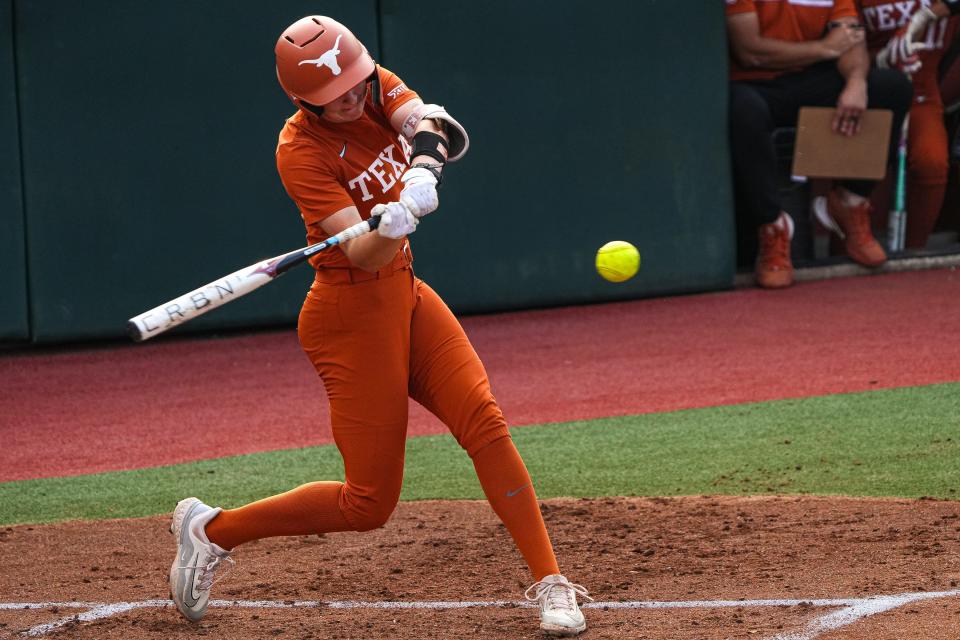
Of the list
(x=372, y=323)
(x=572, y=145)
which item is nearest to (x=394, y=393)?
(x=372, y=323)

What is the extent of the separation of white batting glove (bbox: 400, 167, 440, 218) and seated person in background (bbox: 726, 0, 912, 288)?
646 centimetres

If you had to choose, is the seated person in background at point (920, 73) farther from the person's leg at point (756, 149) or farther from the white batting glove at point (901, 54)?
the person's leg at point (756, 149)

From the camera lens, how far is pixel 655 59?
9992 mm

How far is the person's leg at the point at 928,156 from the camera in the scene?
1047 cm

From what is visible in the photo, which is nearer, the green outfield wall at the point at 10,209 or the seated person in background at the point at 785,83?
the green outfield wall at the point at 10,209

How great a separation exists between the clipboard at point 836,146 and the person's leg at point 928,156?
60 centimetres

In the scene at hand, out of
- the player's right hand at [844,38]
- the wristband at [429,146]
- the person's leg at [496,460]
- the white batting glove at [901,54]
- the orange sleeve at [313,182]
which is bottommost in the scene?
the person's leg at [496,460]

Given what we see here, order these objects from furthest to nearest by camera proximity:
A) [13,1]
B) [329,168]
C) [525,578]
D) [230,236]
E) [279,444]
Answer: [230,236], [13,1], [279,444], [525,578], [329,168]

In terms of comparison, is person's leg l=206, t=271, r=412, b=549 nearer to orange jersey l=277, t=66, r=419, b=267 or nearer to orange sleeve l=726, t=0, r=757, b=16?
orange jersey l=277, t=66, r=419, b=267

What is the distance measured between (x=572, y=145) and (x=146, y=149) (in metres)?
3.05

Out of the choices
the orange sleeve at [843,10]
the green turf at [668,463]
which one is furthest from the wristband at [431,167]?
the orange sleeve at [843,10]

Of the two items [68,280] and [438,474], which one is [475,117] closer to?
[68,280]

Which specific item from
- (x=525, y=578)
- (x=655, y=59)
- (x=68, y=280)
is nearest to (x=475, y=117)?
(x=655, y=59)

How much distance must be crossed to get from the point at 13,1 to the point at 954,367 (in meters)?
6.24
